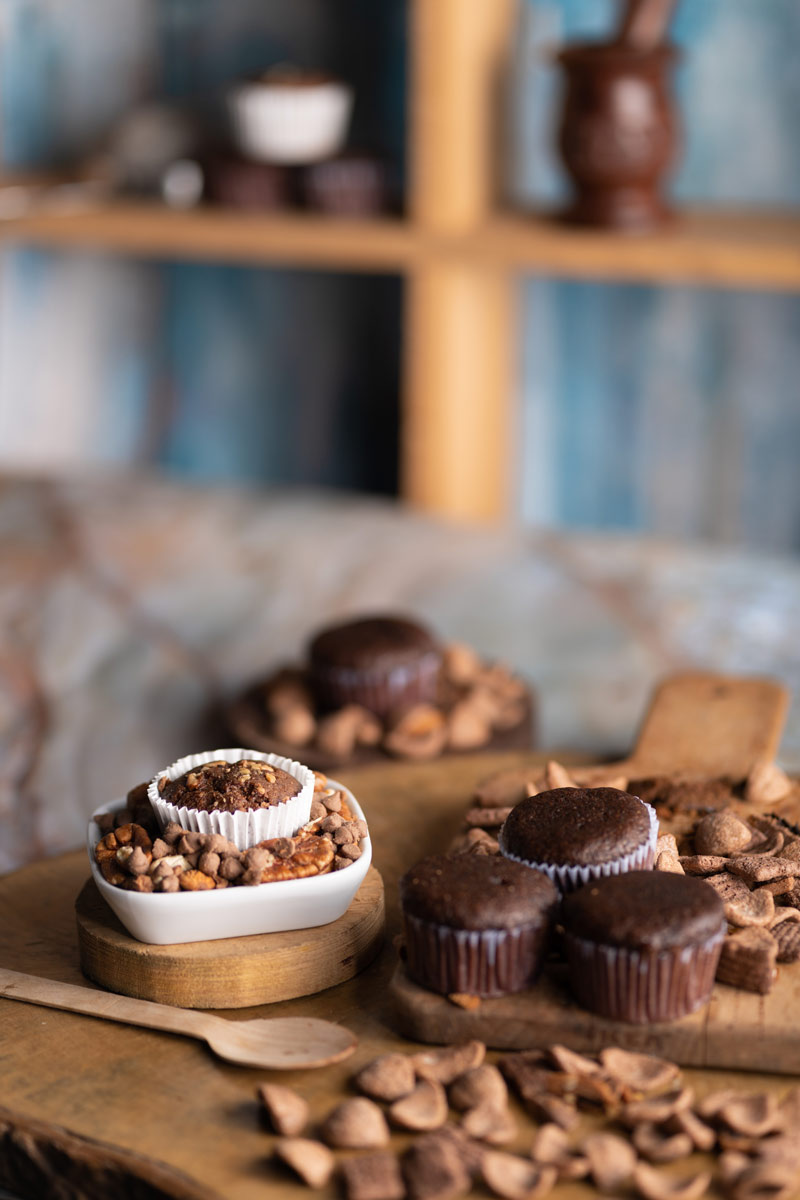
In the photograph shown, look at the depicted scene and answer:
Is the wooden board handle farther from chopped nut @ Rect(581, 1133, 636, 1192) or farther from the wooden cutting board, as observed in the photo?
chopped nut @ Rect(581, 1133, 636, 1192)

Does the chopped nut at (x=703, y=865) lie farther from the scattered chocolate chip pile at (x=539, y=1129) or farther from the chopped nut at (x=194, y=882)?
the chopped nut at (x=194, y=882)

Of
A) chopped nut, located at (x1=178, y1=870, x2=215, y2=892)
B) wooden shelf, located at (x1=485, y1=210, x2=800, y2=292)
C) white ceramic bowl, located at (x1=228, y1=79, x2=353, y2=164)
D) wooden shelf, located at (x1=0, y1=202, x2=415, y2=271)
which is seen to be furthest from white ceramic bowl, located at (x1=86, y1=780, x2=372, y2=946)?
white ceramic bowl, located at (x1=228, y1=79, x2=353, y2=164)

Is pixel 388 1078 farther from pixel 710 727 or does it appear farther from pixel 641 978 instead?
pixel 710 727

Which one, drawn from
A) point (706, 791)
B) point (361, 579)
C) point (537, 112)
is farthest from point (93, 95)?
point (706, 791)

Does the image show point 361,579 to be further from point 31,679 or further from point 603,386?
point 603,386

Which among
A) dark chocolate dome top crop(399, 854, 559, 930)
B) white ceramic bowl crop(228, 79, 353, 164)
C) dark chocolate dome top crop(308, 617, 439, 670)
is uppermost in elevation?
white ceramic bowl crop(228, 79, 353, 164)

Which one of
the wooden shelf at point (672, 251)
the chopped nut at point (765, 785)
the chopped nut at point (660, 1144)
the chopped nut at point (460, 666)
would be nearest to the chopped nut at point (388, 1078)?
the chopped nut at point (660, 1144)
